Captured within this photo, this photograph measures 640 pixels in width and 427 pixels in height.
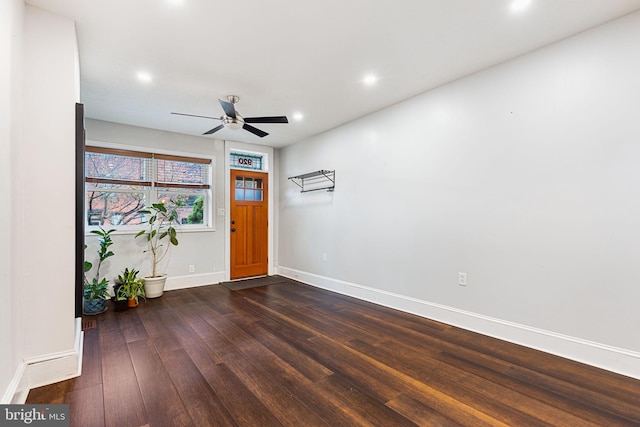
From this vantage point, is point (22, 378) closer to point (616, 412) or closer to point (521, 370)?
point (521, 370)

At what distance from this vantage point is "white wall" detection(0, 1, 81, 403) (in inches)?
75.4

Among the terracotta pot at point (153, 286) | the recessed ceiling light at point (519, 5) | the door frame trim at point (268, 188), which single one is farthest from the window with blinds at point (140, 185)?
the recessed ceiling light at point (519, 5)

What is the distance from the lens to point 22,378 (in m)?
1.90

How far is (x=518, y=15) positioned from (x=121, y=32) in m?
3.07

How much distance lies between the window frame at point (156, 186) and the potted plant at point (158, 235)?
0.50 feet

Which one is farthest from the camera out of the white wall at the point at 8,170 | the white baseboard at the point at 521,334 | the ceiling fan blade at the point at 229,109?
the ceiling fan blade at the point at 229,109

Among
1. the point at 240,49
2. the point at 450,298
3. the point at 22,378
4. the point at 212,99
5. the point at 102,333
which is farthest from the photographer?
the point at 212,99

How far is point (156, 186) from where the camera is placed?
4.71m

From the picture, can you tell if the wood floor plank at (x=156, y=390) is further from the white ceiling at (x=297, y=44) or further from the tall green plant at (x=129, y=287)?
the white ceiling at (x=297, y=44)

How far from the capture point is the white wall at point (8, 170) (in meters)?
1.57

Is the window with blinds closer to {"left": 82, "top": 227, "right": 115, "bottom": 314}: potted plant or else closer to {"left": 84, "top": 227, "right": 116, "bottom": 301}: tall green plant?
{"left": 84, "top": 227, "right": 116, "bottom": 301}: tall green plant

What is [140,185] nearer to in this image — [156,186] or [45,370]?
[156,186]

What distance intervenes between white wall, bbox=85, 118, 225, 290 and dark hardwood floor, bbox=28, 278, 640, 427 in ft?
4.96

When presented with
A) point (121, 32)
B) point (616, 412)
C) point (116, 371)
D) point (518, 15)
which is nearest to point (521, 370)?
point (616, 412)
